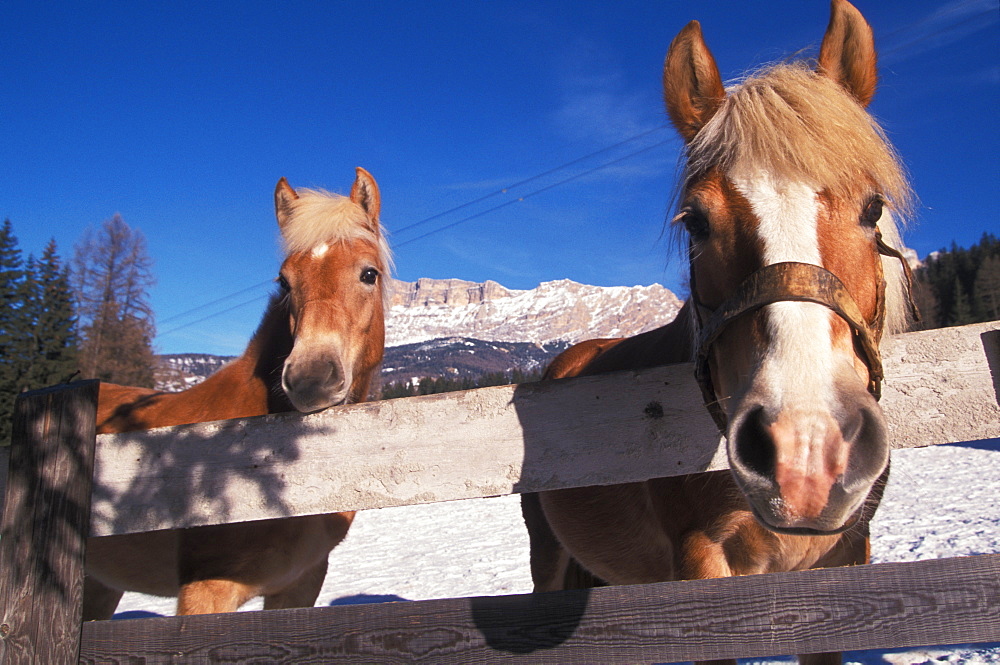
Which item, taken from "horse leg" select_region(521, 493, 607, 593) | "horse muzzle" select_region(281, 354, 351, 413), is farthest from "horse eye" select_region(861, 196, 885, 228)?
"horse leg" select_region(521, 493, 607, 593)

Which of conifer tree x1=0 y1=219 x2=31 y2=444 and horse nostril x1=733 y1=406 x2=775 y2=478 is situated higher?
conifer tree x1=0 y1=219 x2=31 y2=444

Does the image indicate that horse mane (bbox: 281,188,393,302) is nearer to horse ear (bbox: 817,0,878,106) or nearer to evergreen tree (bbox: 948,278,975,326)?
horse ear (bbox: 817,0,878,106)

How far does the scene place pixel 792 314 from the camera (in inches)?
57.5

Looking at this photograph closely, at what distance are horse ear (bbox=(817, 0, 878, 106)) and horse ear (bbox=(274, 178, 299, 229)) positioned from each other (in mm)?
3422

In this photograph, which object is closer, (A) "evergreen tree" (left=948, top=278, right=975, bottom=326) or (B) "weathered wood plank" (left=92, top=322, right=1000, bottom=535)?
(B) "weathered wood plank" (left=92, top=322, right=1000, bottom=535)

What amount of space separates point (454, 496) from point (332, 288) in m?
2.15

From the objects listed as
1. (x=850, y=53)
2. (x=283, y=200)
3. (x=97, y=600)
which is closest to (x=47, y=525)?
(x=283, y=200)

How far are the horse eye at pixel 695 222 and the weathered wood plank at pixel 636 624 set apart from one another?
101cm

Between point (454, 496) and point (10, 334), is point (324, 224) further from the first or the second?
point (10, 334)

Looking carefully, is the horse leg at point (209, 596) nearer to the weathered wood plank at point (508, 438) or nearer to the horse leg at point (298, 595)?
the horse leg at point (298, 595)

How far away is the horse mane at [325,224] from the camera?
381 cm

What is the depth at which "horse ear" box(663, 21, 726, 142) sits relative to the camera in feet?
7.07

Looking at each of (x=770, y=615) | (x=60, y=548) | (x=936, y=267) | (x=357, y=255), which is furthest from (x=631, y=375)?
(x=936, y=267)

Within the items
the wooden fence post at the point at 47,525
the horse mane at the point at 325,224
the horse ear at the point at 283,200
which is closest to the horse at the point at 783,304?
the wooden fence post at the point at 47,525
